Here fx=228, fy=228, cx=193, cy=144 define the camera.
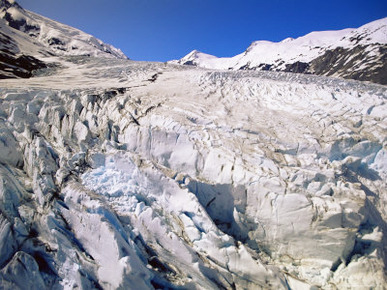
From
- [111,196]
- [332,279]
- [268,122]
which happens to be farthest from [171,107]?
[332,279]

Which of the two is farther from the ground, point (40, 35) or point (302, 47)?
point (302, 47)

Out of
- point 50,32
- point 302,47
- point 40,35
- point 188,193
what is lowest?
point 188,193

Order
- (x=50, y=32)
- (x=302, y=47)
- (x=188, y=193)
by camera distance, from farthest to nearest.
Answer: (x=302, y=47), (x=50, y=32), (x=188, y=193)

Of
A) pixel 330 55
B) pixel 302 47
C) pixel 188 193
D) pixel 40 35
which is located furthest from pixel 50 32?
pixel 302 47

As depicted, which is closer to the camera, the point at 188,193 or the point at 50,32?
the point at 188,193

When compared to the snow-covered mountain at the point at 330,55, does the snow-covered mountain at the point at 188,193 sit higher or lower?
lower

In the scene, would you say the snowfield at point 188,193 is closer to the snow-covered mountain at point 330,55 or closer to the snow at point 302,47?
the snow-covered mountain at point 330,55

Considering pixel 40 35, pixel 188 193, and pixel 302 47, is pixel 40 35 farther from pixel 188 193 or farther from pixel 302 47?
pixel 302 47

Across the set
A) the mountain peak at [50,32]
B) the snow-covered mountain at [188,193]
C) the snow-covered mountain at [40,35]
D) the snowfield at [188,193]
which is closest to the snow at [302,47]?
the mountain peak at [50,32]
